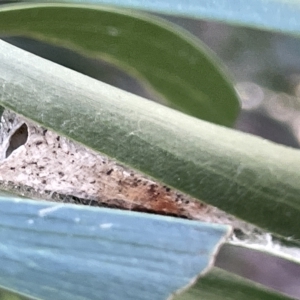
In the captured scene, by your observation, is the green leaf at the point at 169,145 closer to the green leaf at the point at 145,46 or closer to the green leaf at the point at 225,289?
the green leaf at the point at 225,289

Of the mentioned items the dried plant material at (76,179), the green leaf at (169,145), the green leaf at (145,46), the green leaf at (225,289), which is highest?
the green leaf at (145,46)

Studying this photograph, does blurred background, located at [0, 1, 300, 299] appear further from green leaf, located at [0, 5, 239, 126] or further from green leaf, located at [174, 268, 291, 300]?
green leaf, located at [174, 268, 291, 300]

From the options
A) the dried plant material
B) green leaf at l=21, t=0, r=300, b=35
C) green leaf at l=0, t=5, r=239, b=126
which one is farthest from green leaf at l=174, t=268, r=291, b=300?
green leaf at l=0, t=5, r=239, b=126

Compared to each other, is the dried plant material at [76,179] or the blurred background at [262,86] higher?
the blurred background at [262,86]

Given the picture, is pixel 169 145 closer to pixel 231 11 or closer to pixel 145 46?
pixel 231 11

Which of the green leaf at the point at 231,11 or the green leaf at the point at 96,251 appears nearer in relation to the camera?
the green leaf at the point at 96,251

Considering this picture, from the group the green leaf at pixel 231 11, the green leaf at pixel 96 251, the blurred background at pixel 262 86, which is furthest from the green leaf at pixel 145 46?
the blurred background at pixel 262 86

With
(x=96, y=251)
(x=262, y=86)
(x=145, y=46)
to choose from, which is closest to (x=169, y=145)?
(x=96, y=251)
